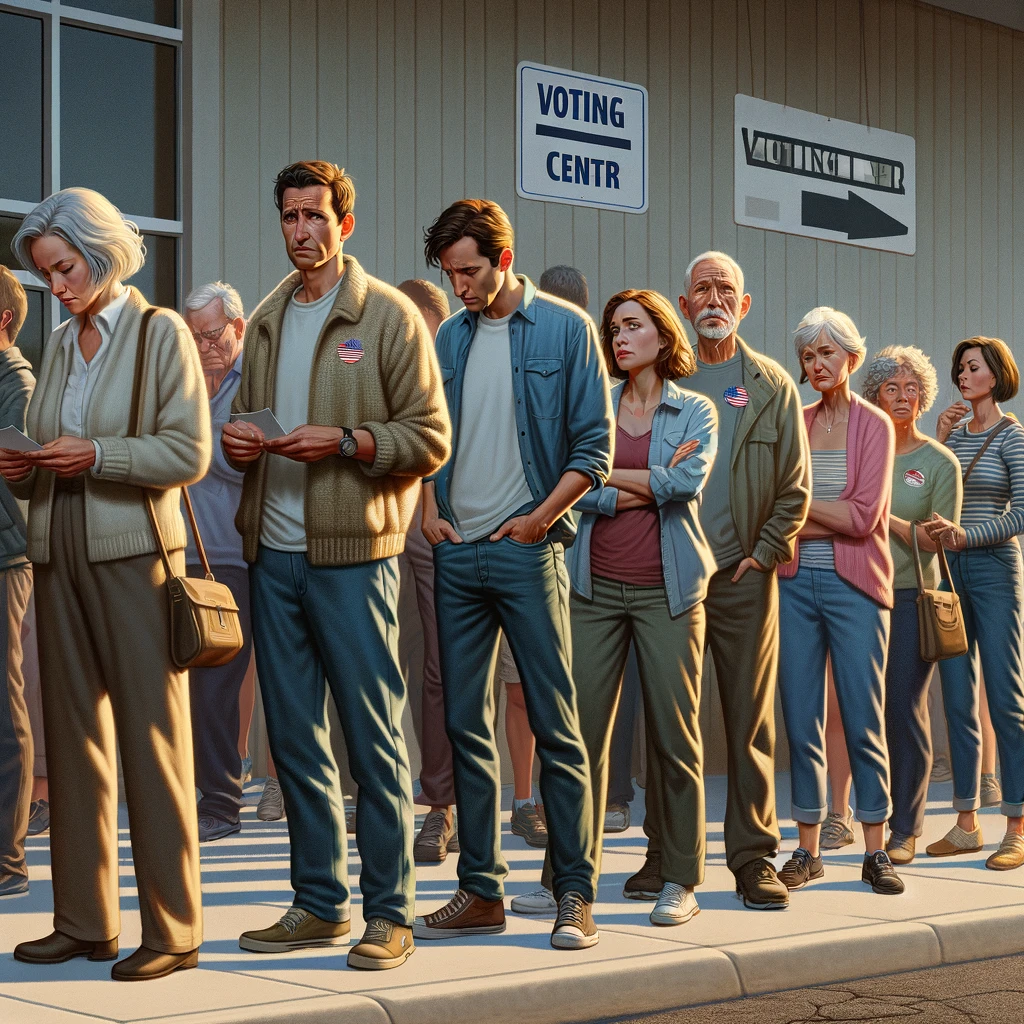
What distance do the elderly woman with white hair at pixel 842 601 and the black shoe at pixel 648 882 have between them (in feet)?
2.15

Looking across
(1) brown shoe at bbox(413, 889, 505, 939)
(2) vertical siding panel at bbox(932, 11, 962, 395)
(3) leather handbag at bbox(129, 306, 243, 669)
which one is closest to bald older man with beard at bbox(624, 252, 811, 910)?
(1) brown shoe at bbox(413, 889, 505, 939)

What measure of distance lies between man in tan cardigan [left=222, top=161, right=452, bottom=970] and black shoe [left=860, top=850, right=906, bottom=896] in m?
2.11

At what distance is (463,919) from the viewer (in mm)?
5496

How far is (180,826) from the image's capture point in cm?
493

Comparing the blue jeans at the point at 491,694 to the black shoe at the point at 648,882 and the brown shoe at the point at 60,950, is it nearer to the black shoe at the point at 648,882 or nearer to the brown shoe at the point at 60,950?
the black shoe at the point at 648,882

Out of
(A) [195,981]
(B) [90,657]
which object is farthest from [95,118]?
(A) [195,981]

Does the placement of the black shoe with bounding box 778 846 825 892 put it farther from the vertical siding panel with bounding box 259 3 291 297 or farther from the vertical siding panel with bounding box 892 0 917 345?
the vertical siding panel with bounding box 892 0 917 345

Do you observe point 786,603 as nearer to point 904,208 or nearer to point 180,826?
point 180,826

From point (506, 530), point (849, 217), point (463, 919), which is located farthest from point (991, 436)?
point (849, 217)

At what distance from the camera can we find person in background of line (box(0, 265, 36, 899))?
6133 mm

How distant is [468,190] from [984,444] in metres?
3.20

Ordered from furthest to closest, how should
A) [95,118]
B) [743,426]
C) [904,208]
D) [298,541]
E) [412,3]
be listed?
1. [904,208]
2. [412,3]
3. [95,118]
4. [743,426]
5. [298,541]

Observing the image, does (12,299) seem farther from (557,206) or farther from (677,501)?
(557,206)

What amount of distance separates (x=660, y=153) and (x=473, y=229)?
5385mm
